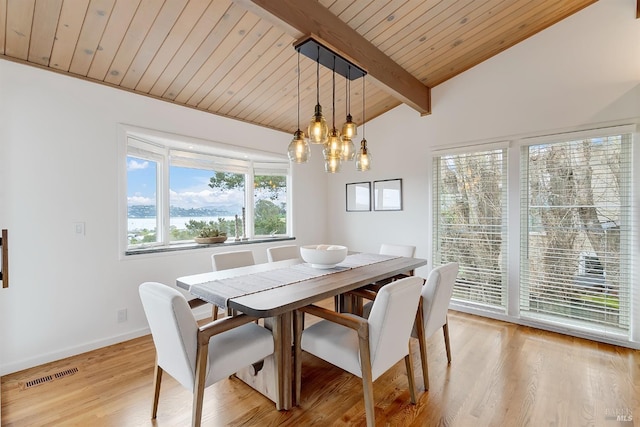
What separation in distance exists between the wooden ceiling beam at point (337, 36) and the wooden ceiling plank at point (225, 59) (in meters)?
0.38

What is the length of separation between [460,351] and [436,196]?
6.11 ft

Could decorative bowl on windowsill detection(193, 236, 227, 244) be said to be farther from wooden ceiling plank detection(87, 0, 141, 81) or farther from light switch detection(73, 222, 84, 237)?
wooden ceiling plank detection(87, 0, 141, 81)

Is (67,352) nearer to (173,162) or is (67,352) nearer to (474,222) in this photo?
(173,162)

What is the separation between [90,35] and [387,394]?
3268 millimetres

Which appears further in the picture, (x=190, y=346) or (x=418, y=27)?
(x=418, y=27)

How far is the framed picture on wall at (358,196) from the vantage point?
4.51 m

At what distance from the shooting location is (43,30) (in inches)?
82.0

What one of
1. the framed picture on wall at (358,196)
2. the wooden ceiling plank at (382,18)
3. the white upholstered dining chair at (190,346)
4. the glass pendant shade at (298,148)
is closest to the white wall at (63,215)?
the white upholstered dining chair at (190,346)

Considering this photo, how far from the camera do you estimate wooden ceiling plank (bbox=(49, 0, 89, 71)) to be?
197cm

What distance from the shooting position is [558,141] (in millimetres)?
3029

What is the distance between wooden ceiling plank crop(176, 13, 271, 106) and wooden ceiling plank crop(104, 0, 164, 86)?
0.51m

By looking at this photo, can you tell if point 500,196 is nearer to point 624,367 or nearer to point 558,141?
point 558,141

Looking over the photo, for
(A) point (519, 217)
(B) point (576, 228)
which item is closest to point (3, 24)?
(A) point (519, 217)

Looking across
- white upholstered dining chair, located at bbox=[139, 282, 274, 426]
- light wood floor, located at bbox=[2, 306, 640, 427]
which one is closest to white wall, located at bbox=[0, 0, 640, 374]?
light wood floor, located at bbox=[2, 306, 640, 427]
